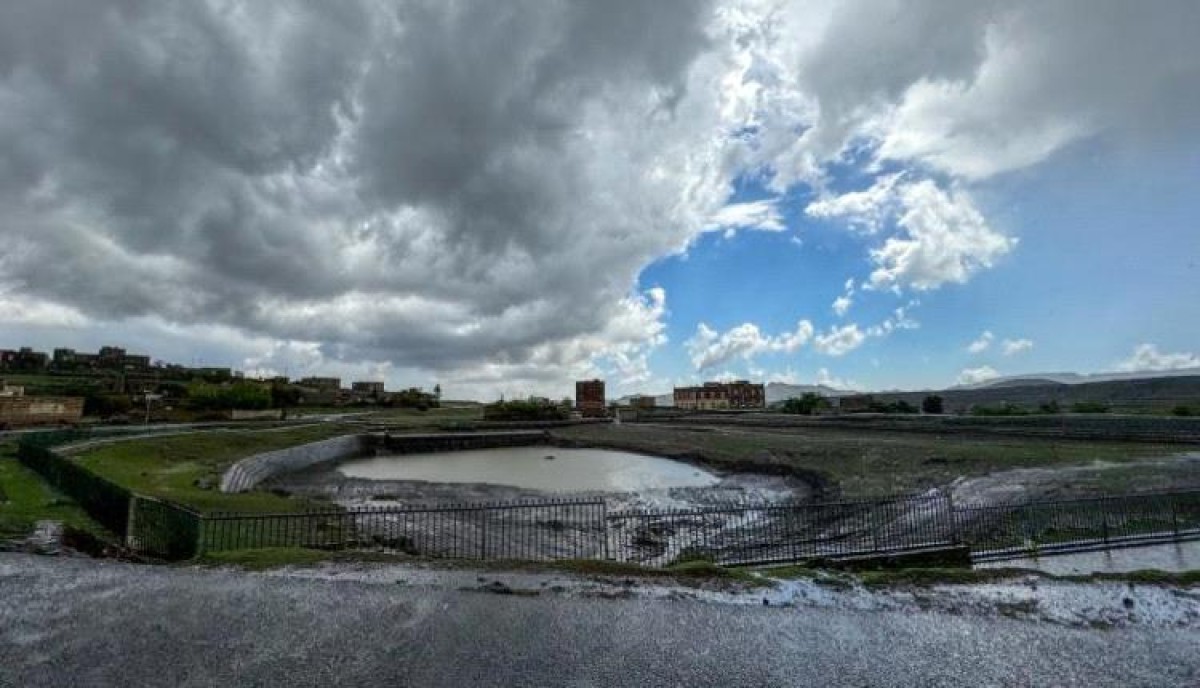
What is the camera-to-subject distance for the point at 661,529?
22484 mm

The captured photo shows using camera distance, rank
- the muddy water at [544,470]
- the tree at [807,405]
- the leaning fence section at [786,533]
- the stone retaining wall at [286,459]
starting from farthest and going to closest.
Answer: the tree at [807,405] → the muddy water at [544,470] → the stone retaining wall at [286,459] → the leaning fence section at [786,533]

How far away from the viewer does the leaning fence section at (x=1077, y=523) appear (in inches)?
592

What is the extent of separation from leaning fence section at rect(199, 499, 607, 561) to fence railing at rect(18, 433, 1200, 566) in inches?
2.4

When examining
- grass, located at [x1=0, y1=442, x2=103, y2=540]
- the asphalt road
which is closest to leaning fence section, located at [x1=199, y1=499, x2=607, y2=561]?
grass, located at [x1=0, y1=442, x2=103, y2=540]

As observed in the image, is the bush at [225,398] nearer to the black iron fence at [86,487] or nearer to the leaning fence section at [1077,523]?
the black iron fence at [86,487]

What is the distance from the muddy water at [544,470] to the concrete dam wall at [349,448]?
285cm

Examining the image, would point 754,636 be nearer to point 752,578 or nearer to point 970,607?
point 752,578

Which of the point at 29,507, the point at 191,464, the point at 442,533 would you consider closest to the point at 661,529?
the point at 442,533

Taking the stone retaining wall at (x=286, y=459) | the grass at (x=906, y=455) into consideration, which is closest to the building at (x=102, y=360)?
the stone retaining wall at (x=286, y=459)

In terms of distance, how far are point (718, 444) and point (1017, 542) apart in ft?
130

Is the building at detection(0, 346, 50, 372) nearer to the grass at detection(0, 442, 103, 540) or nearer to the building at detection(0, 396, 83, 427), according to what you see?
the building at detection(0, 396, 83, 427)

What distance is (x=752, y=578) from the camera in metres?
10.1

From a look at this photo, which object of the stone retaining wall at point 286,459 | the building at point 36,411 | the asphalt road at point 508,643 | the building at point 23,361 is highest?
the building at point 23,361

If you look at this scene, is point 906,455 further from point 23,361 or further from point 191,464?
point 23,361
